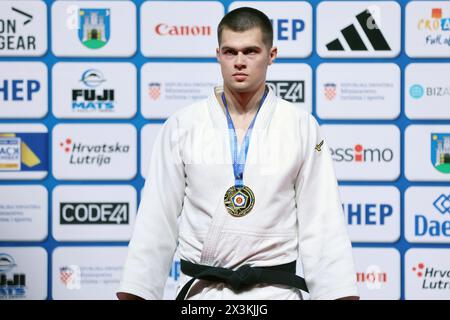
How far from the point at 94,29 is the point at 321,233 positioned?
6.39ft

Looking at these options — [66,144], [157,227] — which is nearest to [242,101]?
[157,227]

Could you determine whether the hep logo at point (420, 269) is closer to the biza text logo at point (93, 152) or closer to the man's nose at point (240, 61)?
the biza text logo at point (93, 152)

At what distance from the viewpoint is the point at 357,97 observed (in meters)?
3.58

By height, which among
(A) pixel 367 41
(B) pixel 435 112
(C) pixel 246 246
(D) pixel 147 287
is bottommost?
(D) pixel 147 287

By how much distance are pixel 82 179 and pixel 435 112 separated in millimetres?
1841

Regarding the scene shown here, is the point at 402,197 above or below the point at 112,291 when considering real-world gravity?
above

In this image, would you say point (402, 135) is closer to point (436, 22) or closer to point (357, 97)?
point (357, 97)

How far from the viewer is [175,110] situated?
362 centimetres

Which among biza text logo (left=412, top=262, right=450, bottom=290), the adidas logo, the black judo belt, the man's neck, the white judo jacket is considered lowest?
biza text logo (left=412, top=262, right=450, bottom=290)

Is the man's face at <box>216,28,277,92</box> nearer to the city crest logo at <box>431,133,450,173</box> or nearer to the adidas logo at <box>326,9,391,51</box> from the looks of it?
the adidas logo at <box>326,9,391,51</box>

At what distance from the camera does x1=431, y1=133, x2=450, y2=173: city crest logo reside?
11.8 feet

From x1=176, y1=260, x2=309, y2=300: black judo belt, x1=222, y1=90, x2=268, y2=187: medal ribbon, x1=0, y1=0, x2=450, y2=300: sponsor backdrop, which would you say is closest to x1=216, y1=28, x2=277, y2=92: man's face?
x1=222, y1=90, x2=268, y2=187: medal ribbon

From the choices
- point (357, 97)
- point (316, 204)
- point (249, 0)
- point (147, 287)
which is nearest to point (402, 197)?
point (357, 97)

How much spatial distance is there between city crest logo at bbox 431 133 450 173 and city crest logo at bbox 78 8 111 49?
1758 mm
